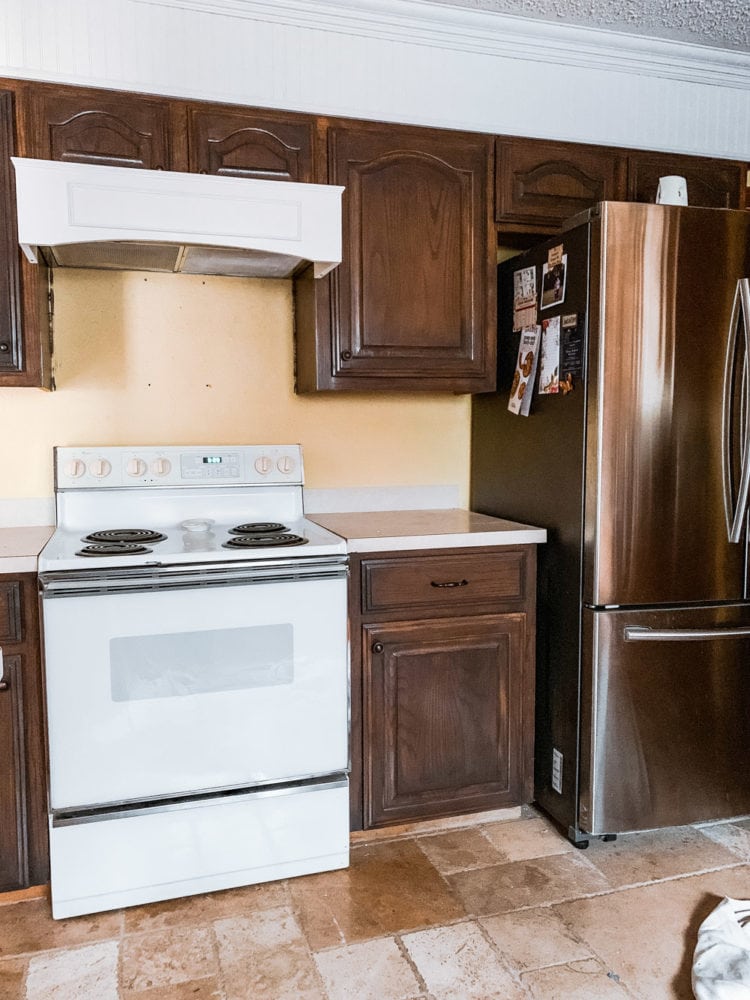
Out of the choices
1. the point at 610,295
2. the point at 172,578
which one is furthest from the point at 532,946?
the point at 610,295

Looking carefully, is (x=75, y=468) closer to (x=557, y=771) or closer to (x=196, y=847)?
(x=196, y=847)

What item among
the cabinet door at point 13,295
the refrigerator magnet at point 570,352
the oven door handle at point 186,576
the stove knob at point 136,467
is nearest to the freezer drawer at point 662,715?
the refrigerator magnet at point 570,352

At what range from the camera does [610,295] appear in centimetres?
199

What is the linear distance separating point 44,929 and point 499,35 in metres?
2.76

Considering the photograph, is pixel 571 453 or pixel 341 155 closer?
pixel 571 453

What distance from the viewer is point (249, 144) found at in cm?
219

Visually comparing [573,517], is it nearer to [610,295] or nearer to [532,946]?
[610,295]

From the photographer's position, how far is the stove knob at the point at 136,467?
2.34 meters

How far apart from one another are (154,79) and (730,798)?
2569 mm

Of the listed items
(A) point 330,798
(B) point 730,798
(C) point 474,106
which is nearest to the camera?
(A) point 330,798

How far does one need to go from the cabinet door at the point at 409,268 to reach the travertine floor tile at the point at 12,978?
5.33 ft

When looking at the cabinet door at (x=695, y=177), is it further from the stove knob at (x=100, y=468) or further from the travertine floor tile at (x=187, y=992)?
the travertine floor tile at (x=187, y=992)

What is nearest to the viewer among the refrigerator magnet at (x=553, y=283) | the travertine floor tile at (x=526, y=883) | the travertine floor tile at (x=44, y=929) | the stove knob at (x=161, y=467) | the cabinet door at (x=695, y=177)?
the travertine floor tile at (x=44, y=929)

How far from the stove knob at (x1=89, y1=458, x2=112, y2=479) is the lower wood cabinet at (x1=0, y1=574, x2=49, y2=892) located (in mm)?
517
